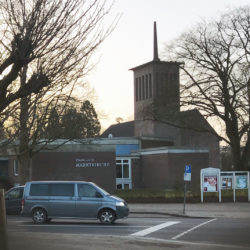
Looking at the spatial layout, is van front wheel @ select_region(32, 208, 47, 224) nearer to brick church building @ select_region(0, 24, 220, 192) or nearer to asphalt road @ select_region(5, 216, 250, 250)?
asphalt road @ select_region(5, 216, 250, 250)

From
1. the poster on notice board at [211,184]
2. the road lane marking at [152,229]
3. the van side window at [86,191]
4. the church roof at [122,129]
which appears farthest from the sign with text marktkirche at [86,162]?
the church roof at [122,129]

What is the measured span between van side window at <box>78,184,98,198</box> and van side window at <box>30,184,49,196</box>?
1.44 meters

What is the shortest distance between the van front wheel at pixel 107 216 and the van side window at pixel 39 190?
2512mm

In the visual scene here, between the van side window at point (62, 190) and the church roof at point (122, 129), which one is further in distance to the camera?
the church roof at point (122, 129)

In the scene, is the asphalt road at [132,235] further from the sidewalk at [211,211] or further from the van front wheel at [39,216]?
the sidewalk at [211,211]

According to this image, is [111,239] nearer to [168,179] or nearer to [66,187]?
[66,187]

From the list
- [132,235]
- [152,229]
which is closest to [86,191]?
[152,229]

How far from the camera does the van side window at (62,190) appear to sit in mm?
21719

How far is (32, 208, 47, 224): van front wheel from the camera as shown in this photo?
2172 centimetres

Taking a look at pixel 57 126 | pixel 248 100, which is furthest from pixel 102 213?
pixel 248 100

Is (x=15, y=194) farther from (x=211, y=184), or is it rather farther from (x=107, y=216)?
(x=211, y=184)

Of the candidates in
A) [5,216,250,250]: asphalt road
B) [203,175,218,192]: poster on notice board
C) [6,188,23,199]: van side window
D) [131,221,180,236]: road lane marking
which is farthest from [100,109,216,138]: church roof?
[131,221,180,236]: road lane marking

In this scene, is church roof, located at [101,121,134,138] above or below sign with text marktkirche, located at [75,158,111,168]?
above

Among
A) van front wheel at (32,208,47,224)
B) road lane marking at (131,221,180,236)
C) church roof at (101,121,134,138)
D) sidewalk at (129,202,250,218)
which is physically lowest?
sidewalk at (129,202,250,218)
